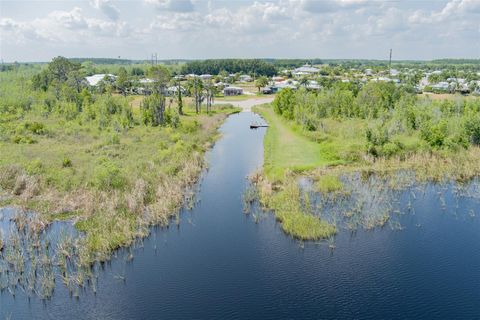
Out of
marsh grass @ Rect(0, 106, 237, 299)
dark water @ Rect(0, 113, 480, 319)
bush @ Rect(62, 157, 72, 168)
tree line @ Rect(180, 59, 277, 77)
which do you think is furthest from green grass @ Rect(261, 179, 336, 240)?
tree line @ Rect(180, 59, 277, 77)

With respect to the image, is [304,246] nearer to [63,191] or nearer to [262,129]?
[63,191]

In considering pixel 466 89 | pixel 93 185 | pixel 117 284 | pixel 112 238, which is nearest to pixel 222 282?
pixel 117 284

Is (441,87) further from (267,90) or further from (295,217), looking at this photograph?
(295,217)

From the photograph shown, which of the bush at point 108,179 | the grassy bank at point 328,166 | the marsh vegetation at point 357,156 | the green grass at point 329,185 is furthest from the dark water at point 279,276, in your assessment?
the bush at point 108,179

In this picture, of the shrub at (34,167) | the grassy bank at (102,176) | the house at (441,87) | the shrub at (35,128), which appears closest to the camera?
the grassy bank at (102,176)

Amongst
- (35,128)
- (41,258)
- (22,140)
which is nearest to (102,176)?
(41,258)

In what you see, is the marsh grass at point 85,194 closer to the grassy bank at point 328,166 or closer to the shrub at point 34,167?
the shrub at point 34,167
